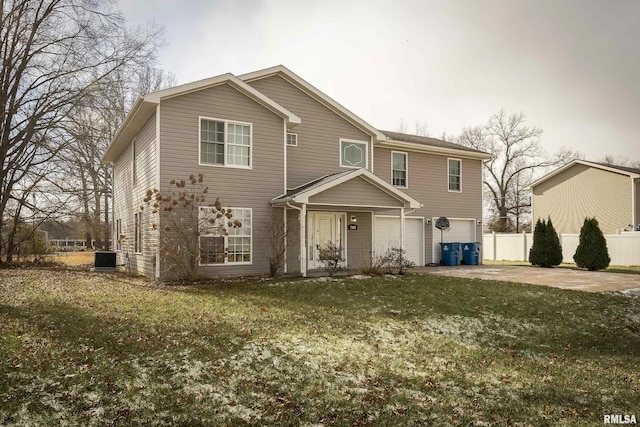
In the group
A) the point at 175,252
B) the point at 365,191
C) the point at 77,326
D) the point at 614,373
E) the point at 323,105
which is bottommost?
the point at 614,373

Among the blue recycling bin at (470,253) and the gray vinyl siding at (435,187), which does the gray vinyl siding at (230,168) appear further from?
the blue recycling bin at (470,253)

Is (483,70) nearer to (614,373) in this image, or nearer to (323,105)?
(323,105)

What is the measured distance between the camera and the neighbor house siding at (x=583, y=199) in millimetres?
23969

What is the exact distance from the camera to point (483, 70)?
47.1 ft

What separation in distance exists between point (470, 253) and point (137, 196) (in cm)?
1284

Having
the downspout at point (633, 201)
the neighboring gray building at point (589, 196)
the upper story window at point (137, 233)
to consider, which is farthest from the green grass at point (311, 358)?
the neighboring gray building at point (589, 196)

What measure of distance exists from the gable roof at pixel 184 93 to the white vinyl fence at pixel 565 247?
12.7 meters

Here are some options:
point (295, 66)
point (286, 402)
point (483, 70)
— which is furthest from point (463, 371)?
point (295, 66)

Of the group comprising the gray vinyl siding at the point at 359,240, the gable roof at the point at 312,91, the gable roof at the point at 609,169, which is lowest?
the gray vinyl siding at the point at 359,240

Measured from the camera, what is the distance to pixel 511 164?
40969 mm

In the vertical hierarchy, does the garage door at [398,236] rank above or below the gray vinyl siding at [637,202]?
below

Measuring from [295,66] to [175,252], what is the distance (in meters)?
8.53

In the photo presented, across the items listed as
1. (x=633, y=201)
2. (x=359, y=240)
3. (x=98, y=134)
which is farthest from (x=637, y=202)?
(x=98, y=134)

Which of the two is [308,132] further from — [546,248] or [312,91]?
[546,248]
